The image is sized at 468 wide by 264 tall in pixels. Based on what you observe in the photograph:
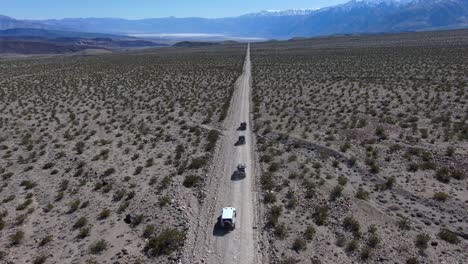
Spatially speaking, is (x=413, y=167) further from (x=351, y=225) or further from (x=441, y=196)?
(x=351, y=225)

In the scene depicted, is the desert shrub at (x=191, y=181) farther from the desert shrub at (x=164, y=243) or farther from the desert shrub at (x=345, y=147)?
the desert shrub at (x=345, y=147)

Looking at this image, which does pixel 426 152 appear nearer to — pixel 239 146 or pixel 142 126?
pixel 239 146

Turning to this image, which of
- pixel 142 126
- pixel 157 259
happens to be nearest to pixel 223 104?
pixel 142 126

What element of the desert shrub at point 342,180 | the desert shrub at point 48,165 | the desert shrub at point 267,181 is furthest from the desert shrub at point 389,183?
the desert shrub at point 48,165

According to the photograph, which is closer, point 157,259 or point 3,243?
point 157,259

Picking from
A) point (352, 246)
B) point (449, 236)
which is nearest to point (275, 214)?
point (352, 246)

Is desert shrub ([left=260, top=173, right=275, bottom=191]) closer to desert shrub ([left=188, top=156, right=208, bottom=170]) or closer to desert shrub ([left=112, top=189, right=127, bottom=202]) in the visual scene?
desert shrub ([left=188, top=156, right=208, bottom=170])

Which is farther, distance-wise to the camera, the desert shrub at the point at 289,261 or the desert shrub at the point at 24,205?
the desert shrub at the point at 24,205
